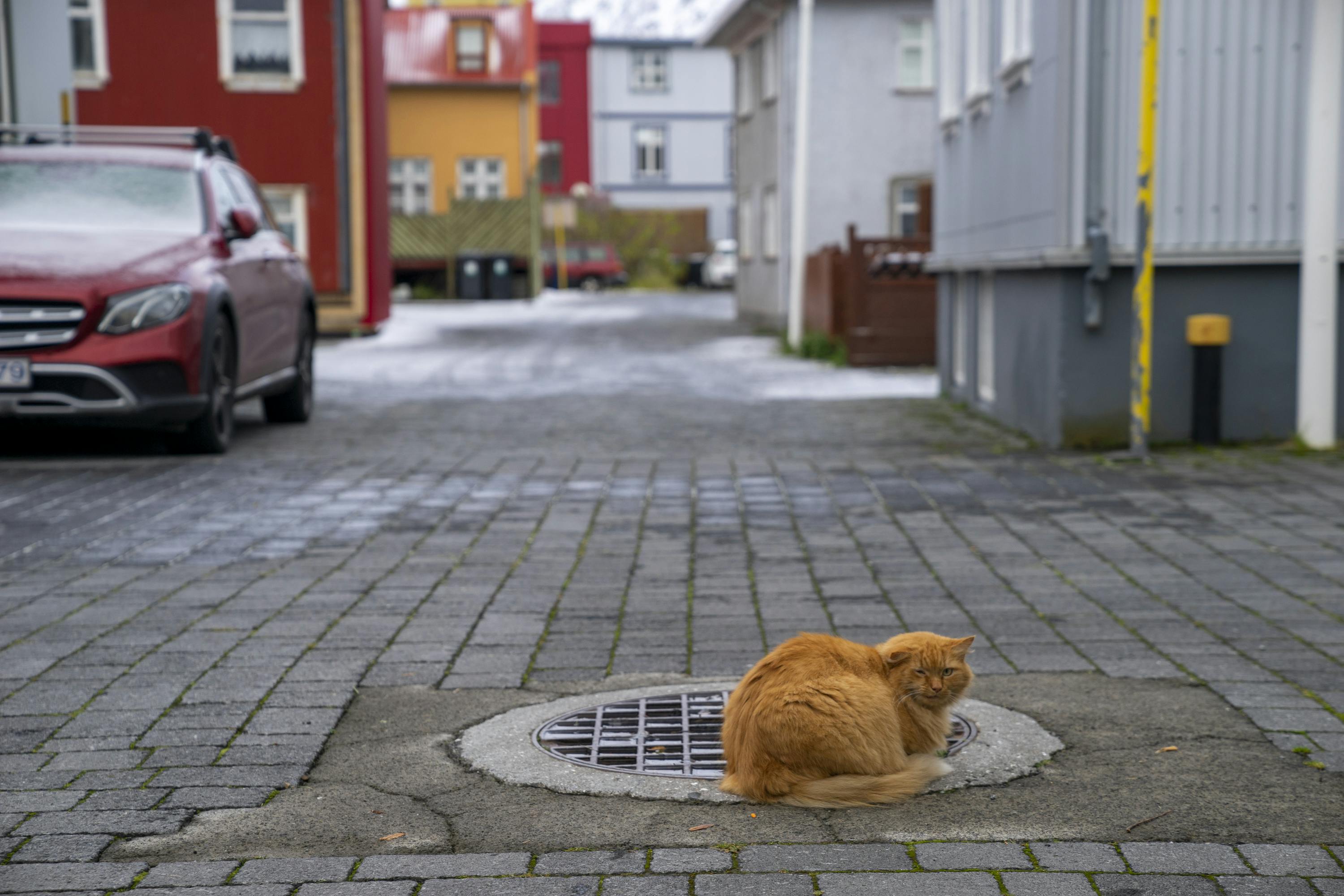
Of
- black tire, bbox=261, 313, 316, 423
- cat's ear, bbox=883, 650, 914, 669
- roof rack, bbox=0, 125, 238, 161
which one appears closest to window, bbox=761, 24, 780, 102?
roof rack, bbox=0, 125, 238, 161

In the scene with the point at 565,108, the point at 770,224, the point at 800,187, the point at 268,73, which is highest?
the point at 565,108

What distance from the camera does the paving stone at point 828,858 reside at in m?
3.21

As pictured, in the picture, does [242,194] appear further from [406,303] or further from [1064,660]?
[406,303]

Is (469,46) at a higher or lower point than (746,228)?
higher

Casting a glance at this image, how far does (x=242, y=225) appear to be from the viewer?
10727mm

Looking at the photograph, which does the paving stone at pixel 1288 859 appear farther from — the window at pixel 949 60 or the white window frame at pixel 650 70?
the white window frame at pixel 650 70

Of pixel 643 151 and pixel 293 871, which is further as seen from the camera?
pixel 643 151

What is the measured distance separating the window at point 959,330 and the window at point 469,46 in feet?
115

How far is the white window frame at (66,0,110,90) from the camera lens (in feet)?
80.9

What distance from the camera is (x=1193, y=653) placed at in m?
5.04

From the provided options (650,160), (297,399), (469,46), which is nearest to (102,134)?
(297,399)

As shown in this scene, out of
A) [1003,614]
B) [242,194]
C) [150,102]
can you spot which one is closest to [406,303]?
[150,102]

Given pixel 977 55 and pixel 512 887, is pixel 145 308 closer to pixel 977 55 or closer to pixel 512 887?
pixel 512 887

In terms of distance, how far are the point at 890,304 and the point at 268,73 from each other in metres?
11.5
